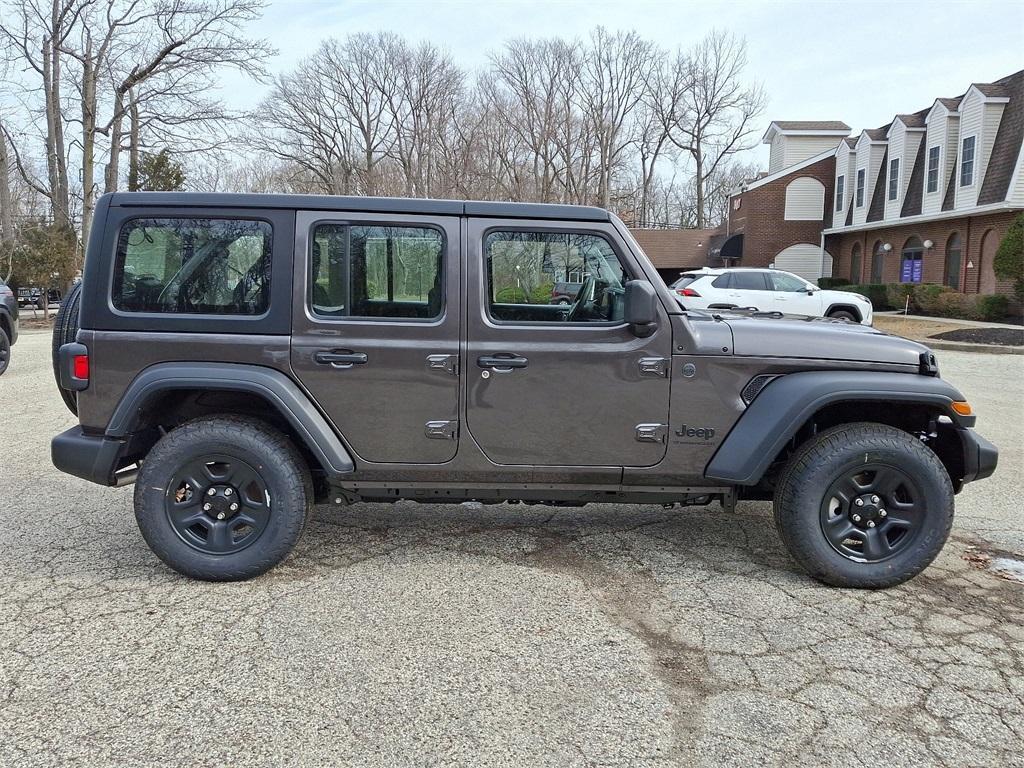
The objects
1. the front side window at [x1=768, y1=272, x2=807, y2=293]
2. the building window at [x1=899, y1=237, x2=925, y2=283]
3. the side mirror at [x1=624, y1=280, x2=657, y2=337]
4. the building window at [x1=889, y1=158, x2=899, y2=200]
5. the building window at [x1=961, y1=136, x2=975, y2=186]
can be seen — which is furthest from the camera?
the building window at [x1=889, y1=158, x2=899, y2=200]

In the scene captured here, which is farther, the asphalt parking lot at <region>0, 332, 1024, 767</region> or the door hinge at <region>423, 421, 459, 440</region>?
the door hinge at <region>423, 421, 459, 440</region>

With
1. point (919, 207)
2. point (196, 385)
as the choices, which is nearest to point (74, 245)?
point (196, 385)

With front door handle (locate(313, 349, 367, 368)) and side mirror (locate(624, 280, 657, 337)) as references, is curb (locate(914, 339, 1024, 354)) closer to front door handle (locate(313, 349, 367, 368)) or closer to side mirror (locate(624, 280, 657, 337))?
side mirror (locate(624, 280, 657, 337))

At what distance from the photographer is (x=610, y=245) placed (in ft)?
12.8

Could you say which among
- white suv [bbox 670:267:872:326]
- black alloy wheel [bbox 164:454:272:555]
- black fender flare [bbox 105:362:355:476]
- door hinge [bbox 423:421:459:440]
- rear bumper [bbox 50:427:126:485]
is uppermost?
white suv [bbox 670:267:872:326]

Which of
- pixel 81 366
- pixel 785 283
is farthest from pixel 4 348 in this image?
pixel 785 283

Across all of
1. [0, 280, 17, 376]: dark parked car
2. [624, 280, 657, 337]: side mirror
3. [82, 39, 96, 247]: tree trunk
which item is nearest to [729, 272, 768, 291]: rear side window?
[0, 280, 17, 376]: dark parked car

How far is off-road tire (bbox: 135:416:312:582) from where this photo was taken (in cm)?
383

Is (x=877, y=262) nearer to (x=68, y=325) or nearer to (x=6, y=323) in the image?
(x=6, y=323)

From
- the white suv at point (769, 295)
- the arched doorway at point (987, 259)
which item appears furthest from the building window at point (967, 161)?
the white suv at point (769, 295)

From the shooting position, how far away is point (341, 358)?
3826 mm

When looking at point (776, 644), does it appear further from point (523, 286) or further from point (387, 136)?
point (387, 136)

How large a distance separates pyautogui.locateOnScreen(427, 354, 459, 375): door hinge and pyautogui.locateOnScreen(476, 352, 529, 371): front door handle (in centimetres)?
11

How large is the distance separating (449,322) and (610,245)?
89cm
